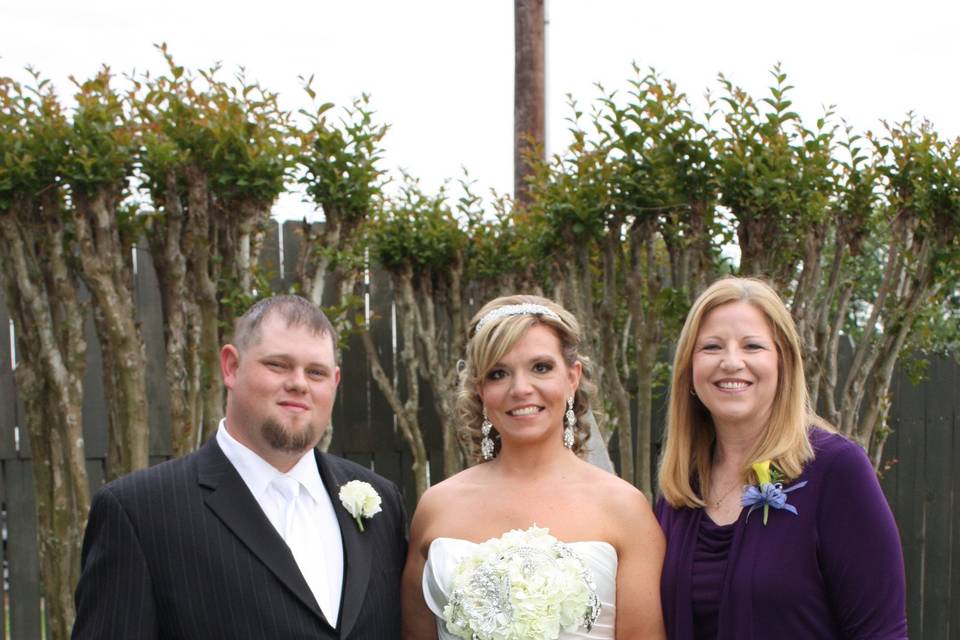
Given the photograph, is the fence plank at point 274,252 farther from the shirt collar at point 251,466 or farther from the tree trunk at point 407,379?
the shirt collar at point 251,466

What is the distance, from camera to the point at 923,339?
23.1 feet

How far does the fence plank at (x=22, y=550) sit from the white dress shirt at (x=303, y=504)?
11.6 ft

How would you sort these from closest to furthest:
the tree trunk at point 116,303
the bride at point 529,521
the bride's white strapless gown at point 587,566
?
the bride at point 529,521
the bride's white strapless gown at point 587,566
the tree trunk at point 116,303

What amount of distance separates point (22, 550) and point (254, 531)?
381 centimetres

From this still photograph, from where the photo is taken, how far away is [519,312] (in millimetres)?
3562

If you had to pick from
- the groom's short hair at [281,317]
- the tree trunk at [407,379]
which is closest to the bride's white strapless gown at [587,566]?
the groom's short hair at [281,317]

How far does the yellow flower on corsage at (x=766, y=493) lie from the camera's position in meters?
3.05

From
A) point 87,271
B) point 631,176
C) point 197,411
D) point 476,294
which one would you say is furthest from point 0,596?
point 631,176

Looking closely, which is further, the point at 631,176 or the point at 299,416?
the point at 631,176

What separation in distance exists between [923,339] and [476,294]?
3085 millimetres

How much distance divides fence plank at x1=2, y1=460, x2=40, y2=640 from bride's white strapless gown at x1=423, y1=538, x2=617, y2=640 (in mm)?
3554

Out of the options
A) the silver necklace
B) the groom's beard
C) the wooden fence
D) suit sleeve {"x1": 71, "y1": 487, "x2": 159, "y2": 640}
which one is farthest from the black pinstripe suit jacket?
the wooden fence

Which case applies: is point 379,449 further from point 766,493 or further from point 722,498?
point 766,493

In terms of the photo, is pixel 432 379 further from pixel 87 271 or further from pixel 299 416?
pixel 299 416
